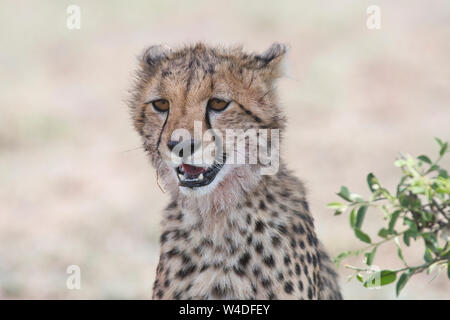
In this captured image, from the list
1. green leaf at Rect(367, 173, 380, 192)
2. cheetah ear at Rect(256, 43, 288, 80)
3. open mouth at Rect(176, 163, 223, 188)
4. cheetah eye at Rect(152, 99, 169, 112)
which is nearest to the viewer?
green leaf at Rect(367, 173, 380, 192)

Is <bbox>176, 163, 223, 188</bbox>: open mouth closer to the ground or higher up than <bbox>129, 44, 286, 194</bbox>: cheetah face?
closer to the ground

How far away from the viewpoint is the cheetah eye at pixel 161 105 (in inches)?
118

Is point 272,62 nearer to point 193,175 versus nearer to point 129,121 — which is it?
point 193,175

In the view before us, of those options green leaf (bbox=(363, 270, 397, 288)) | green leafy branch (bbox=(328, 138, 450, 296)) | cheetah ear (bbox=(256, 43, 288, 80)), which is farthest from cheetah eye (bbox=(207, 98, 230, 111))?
green leaf (bbox=(363, 270, 397, 288))

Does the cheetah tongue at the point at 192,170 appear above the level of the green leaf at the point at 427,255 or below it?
above

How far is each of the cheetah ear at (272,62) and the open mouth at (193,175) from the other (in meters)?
0.46

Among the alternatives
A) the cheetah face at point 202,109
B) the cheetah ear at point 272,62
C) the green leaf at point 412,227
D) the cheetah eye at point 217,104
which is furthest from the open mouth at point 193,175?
the green leaf at point 412,227

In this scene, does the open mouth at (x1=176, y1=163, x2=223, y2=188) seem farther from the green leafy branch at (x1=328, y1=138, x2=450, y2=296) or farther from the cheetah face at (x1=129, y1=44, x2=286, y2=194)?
the green leafy branch at (x1=328, y1=138, x2=450, y2=296)

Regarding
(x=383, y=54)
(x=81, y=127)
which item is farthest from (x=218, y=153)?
(x=383, y=54)

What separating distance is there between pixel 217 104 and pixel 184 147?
23 cm

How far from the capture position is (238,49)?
3246 mm

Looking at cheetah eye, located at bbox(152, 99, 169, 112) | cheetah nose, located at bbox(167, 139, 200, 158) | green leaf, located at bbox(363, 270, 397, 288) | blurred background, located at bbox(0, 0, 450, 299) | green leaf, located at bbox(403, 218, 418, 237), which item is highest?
blurred background, located at bbox(0, 0, 450, 299)

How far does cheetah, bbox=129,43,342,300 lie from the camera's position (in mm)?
2918

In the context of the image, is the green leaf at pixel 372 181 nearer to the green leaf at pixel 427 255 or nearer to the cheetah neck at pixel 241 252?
the green leaf at pixel 427 255
